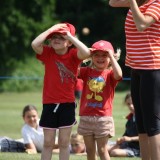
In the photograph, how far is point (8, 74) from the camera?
36.2 metres

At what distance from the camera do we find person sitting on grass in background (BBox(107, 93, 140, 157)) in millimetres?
9932

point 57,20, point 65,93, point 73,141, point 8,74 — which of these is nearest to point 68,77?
point 65,93

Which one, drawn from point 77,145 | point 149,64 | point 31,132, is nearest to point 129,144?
point 77,145

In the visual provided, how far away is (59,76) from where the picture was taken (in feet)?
23.3

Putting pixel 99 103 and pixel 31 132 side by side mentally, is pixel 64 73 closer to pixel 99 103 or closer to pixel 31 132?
pixel 99 103

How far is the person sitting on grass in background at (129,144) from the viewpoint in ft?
32.6

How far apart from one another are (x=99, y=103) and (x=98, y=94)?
103 millimetres

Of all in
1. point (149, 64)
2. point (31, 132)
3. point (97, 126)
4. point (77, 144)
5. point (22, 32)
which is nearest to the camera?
point (149, 64)

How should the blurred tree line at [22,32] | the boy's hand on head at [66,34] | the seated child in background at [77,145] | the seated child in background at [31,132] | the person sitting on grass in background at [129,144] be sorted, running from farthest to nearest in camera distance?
the blurred tree line at [22,32] → the seated child in background at [77,145] → the seated child in background at [31,132] → the person sitting on grass in background at [129,144] → the boy's hand on head at [66,34]

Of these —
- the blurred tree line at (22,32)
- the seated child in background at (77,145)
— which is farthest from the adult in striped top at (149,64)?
the blurred tree line at (22,32)

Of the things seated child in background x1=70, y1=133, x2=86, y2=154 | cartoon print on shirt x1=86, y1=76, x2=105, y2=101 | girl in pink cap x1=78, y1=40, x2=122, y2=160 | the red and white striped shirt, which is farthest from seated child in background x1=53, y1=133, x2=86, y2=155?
the red and white striped shirt

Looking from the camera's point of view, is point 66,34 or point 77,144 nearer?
point 66,34

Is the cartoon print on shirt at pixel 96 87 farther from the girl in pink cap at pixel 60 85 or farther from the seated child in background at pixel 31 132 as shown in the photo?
the seated child in background at pixel 31 132

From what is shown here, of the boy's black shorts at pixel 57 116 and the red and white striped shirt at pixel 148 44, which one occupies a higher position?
the red and white striped shirt at pixel 148 44
